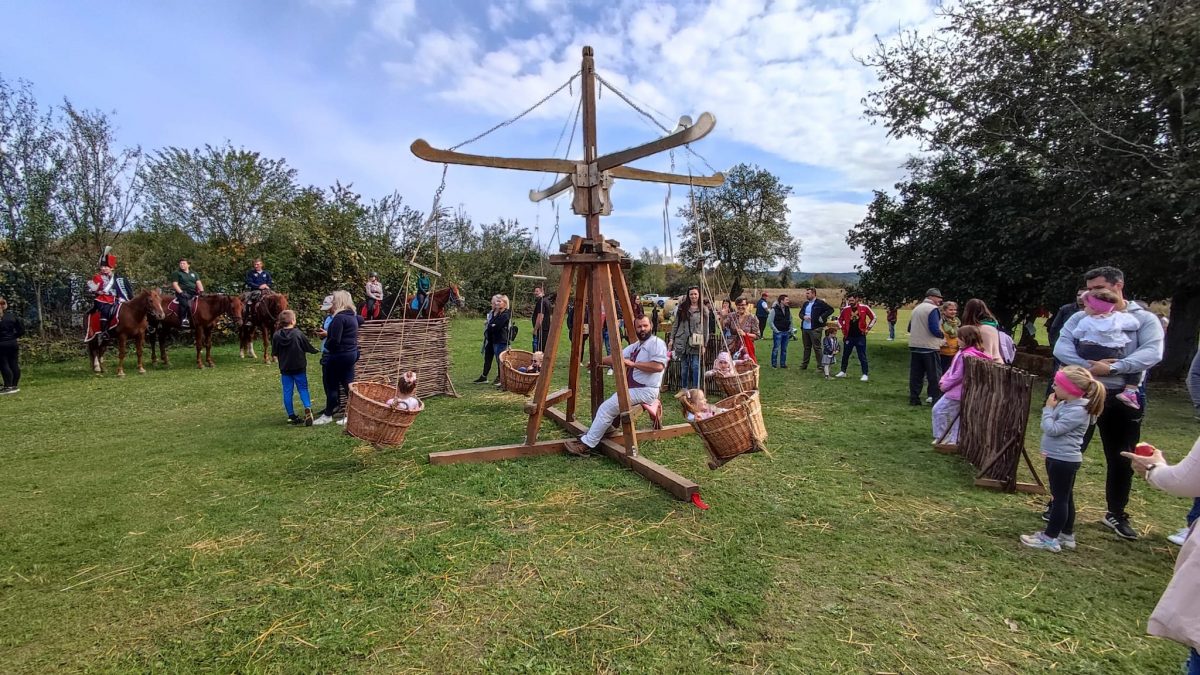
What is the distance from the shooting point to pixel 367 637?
300 centimetres

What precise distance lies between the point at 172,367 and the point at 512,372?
418 inches

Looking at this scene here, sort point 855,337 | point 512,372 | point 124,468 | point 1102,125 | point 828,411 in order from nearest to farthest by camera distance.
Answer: point 124,468, point 512,372, point 828,411, point 1102,125, point 855,337

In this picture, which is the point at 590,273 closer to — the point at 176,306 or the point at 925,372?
the point at 925,372

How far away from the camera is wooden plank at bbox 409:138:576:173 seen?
535 centimetres

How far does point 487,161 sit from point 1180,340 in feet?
45.3

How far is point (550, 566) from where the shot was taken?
3762 mm

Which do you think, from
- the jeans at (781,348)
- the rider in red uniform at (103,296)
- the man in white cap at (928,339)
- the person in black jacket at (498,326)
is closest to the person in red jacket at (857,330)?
the jeans at (781,348)

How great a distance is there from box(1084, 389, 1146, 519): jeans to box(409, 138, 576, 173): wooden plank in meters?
4.83

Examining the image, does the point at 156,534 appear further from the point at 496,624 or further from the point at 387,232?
the point at 387,232

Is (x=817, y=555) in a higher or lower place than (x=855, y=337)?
lower

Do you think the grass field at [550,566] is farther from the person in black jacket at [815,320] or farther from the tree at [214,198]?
the tree at [214,198]

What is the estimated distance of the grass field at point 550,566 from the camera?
290cm

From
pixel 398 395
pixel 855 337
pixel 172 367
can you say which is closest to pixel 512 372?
pixel 398 395

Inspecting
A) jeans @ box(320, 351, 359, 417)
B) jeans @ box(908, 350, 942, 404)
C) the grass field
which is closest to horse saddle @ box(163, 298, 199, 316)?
the grass field
